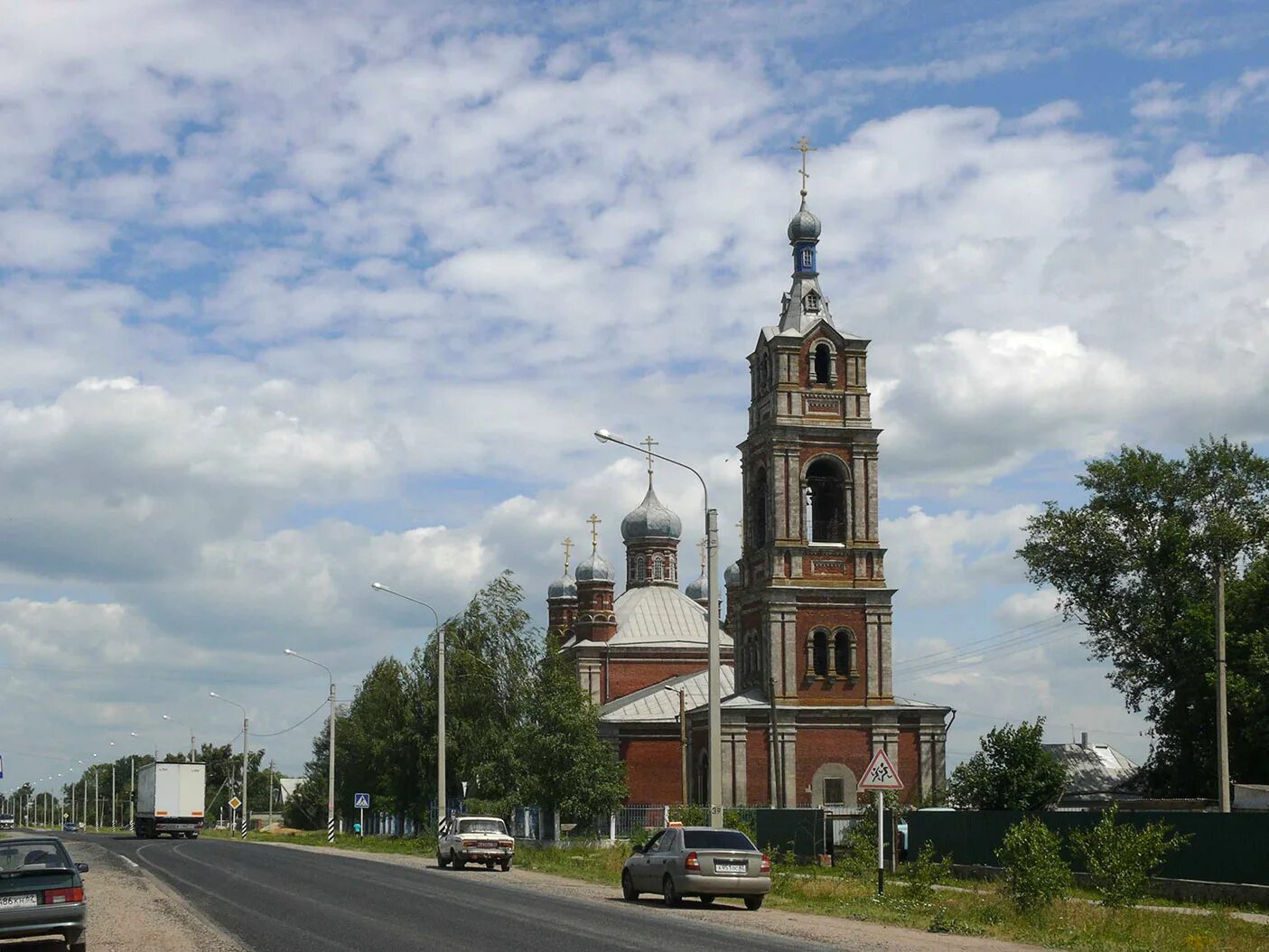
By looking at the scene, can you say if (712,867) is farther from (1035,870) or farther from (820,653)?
(820,653)

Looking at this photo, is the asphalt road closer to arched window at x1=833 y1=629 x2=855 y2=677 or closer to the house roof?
arched window at x1=833 y1=629 x2=855 y2=677

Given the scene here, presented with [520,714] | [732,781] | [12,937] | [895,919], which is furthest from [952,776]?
[12,937]

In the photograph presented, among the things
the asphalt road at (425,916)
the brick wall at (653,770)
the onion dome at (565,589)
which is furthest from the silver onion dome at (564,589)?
the asphalt road at (425,916)

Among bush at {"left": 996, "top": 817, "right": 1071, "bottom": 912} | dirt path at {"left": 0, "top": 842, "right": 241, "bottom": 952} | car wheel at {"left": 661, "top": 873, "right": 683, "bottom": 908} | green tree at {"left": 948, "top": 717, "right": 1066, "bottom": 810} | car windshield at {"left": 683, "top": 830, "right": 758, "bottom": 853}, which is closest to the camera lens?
A: dirt path at {"left": 0, "top": 842, "right": 241, "bottom": 952}

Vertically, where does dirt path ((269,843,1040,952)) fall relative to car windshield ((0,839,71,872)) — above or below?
below

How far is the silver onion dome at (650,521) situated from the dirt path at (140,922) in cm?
5541

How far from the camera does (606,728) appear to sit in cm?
6719

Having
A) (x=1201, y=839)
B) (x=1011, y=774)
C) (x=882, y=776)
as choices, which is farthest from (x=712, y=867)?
(x=1011, y=774)

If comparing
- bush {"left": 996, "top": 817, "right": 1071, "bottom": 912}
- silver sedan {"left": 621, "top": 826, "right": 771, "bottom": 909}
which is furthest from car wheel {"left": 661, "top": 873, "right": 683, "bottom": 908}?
bush {"left": 996, "top": 817, "right": 1071, "bottom": 912}

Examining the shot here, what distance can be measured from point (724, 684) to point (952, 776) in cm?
2518

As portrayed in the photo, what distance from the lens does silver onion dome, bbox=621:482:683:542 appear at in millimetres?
87438

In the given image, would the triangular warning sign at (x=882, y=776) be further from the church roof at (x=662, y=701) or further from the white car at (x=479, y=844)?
the church roof at (x=662, y=701)

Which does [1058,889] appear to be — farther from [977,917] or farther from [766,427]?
[766,427]

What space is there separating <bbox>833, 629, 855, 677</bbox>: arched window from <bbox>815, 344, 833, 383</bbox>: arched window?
9.65 m
